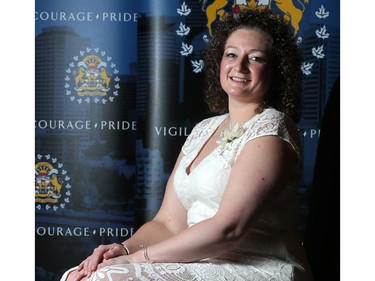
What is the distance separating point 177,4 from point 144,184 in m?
1.01

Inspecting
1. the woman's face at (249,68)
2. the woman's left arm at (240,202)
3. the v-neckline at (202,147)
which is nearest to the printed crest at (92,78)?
the v-neckline at (202,147)

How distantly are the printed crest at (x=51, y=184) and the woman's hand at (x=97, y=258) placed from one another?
1430 millimetres

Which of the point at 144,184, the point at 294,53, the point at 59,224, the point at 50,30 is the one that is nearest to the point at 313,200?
the point at 144,184

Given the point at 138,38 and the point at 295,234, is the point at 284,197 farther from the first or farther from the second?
the point at 138,38

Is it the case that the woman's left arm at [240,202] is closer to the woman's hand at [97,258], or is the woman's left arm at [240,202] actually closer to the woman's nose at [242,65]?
the woman's hand at [97,258]

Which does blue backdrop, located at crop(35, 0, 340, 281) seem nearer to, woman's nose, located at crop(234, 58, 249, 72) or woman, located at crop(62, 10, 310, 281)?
woman, located at crop(62, 10, 310, 281)

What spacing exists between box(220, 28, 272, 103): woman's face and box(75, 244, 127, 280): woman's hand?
0.74 m

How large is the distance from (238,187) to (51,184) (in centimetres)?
184

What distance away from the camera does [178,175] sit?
9.00 feet

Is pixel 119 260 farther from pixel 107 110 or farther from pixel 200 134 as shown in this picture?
pixel 107 110

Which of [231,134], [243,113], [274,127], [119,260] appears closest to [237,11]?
[243,113]

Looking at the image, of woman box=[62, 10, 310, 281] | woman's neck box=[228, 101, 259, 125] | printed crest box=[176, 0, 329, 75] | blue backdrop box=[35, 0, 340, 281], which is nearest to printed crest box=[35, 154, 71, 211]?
blue backdrop box=[35, 0, 340, 281]

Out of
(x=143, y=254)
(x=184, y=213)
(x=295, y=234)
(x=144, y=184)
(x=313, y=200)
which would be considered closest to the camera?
(x=143, y=254)

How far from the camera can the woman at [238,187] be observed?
238cm
